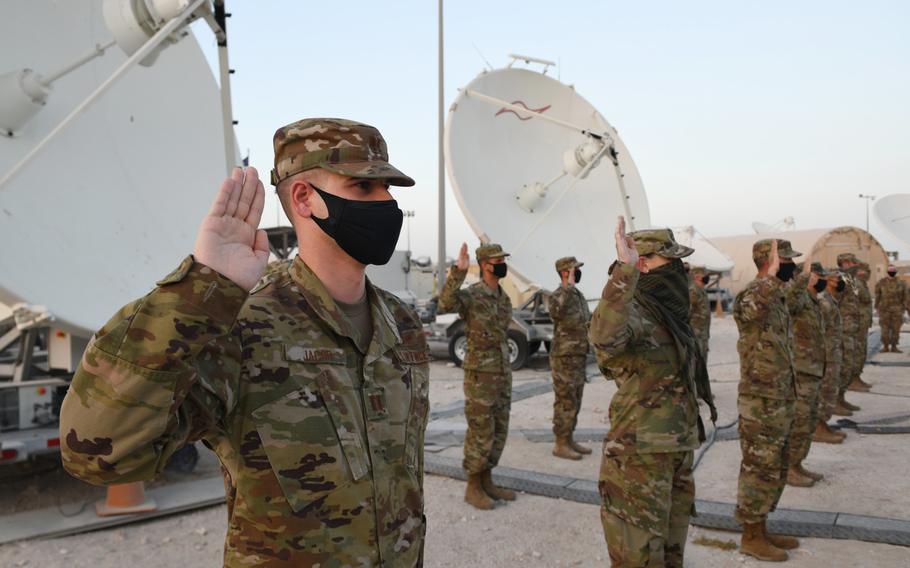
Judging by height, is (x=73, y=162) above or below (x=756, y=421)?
above

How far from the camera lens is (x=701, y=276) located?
11.0 m

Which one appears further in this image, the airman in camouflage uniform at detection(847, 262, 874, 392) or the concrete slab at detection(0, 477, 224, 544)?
the airman in camouflage uniform at detection(847, 262, 874, 392)

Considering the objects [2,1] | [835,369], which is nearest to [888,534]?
[835,369]

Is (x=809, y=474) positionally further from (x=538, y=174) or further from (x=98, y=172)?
(x=538, y=174)

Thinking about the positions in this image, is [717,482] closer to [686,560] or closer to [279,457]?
[686,560]

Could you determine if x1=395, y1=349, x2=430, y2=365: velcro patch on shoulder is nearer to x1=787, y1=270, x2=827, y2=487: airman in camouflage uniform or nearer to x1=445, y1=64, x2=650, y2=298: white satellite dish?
x1=787, y1=270, x2=827, y2=487: airman in camouflage uniform

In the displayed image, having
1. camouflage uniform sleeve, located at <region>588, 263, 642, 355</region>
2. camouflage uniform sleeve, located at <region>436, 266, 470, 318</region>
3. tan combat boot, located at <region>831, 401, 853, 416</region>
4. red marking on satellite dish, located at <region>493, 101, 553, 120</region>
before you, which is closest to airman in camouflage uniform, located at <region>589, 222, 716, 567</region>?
camouflage uniform sleeve, located at <region>588, 263, 642, 355</region>

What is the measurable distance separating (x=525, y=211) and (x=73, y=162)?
7.54m

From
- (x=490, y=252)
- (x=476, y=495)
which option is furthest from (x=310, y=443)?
(x=490, y=252)

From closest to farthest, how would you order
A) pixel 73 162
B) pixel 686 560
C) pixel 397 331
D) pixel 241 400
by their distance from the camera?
pixel 241 400 < pixel 397 331 < pixel 686 560 < pixel 73 162

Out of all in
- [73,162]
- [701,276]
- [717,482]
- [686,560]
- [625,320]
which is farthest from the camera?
→ [701,276]

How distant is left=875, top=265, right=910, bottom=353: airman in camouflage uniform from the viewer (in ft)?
47.6

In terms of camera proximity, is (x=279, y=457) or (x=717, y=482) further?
(x=717, y=482)

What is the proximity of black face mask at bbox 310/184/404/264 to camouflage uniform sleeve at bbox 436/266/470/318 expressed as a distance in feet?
13.3
